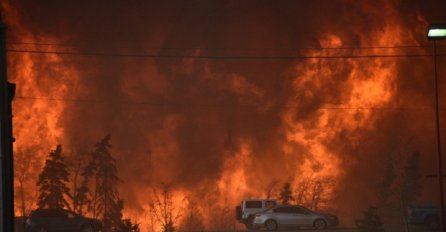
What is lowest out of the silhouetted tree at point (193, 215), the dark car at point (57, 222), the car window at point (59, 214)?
the silhouetted tree at point (193, 215)

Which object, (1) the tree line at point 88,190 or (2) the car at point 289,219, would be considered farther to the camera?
(1) the tree line at point 88,190

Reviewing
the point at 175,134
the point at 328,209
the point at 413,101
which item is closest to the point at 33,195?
the point at 175,134

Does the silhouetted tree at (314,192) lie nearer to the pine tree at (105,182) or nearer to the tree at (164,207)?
the tree at (164,207)

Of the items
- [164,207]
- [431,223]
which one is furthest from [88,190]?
[431,223]

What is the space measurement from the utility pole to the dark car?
97.2 ft

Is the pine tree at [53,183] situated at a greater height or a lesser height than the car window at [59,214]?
greater

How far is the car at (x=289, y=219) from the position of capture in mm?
45469

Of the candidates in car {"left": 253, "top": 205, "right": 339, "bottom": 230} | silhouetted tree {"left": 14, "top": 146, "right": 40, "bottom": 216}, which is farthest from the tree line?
car {"left": 253, "top": 205, "right": 339, "bottom": 230}

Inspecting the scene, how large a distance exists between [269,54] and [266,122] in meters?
20.8

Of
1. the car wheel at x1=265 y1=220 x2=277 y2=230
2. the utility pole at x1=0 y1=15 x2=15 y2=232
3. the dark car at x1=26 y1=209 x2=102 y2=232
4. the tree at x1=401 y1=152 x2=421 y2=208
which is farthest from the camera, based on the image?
the tree at x1=401 y1=152 x2=421 y2=208

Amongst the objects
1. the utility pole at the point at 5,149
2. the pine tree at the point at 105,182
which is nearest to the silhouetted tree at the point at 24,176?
the pine tree at the point at 105,182

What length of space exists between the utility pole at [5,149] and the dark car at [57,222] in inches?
1166

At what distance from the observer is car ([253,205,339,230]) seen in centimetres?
4547

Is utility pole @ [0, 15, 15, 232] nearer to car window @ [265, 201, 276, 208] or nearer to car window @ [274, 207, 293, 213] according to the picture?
car window @ [274, 207, 293, 213]
